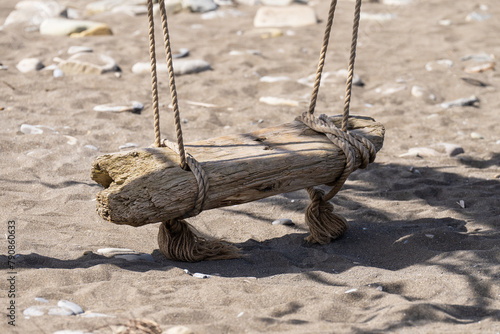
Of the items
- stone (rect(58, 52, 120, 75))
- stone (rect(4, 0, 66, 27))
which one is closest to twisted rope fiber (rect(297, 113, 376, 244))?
stone (rect(58, 52, 120, 75))

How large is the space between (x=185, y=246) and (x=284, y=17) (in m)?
6.50

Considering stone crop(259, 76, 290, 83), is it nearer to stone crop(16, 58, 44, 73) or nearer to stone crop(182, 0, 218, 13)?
stone crop(16, 58, 44, 73)

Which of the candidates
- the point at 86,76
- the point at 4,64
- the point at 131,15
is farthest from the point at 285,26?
the point at 4,64

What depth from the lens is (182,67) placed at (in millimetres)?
6648

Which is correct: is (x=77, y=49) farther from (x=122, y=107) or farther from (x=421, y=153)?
(x=421, y=153)

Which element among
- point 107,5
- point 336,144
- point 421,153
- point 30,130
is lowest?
point 421,153

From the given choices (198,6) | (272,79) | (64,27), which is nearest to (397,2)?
(198,6)

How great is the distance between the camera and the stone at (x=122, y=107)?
555 centimetres

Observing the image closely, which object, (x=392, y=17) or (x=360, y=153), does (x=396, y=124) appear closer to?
(x=360, y=153)

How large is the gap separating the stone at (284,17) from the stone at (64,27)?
2.31 metres

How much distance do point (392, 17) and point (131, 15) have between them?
412 centimetres

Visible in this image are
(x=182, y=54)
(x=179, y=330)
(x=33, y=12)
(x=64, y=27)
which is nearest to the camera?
(x=179, y=330)

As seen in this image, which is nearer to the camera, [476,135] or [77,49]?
[476,135]

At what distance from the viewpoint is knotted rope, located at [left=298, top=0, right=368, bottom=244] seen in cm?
311
